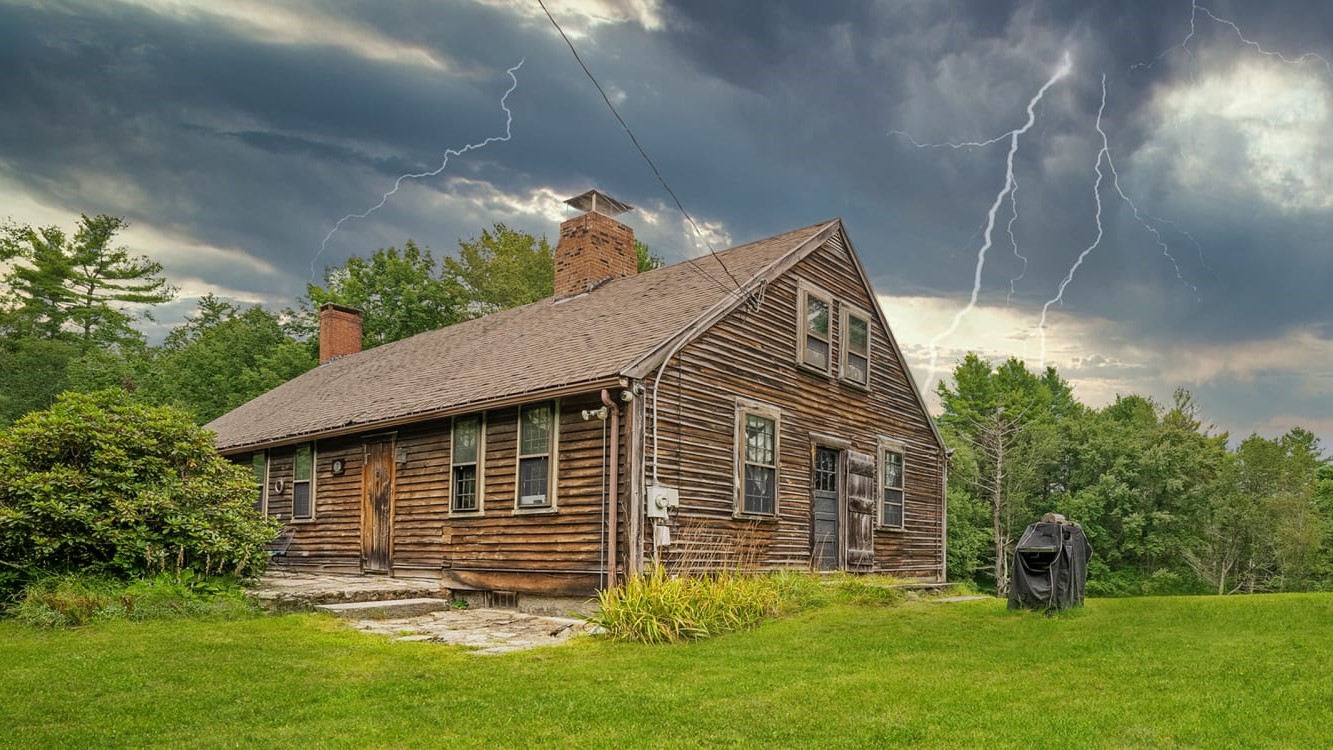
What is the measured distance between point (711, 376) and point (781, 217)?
11.8 meters

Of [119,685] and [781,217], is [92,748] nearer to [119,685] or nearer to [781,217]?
[119,685]

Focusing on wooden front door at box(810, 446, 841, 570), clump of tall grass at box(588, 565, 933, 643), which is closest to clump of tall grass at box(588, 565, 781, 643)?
clump of tall grass at box(588, 565, 933, 643)

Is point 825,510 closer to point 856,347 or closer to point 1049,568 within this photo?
point 856,347

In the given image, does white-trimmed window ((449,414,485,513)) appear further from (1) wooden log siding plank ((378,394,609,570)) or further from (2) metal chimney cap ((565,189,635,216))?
(2) metal chimney cap ((565,189,635,216))

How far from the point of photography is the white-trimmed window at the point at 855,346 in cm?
1636

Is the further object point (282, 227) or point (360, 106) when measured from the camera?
point (282, 227)

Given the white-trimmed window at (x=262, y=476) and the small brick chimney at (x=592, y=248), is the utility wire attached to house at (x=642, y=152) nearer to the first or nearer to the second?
the small brick chimney at (x=592, y=248)

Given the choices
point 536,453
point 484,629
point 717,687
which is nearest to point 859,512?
point 536,453

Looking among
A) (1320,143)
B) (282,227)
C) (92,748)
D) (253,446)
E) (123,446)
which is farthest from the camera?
(282,227)

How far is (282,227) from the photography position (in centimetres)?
2917

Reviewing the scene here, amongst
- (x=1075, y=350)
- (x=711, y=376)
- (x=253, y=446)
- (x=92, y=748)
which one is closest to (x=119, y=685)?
(x=92, y=748)

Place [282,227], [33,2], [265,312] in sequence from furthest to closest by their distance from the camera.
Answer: [265,312] → [282,227] → [33,2]

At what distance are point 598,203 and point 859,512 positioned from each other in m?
7.74

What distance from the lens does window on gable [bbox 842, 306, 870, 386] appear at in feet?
53.7
